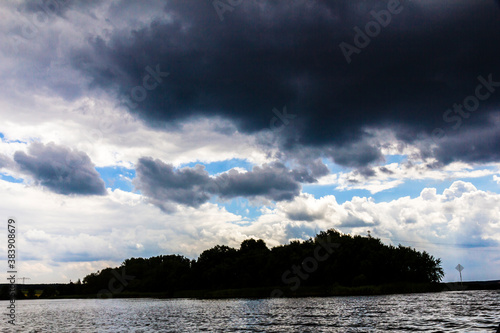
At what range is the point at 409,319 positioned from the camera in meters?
44.0

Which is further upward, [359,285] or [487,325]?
[487,325]

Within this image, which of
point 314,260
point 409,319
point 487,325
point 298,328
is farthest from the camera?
point 314,260

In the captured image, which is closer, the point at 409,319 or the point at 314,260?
the point at 409,319

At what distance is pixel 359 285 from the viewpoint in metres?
139

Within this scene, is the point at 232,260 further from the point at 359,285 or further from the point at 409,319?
the point at 409,319

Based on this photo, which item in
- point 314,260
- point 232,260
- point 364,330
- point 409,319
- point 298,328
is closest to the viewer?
point 364,330

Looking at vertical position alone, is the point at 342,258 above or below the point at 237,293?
above

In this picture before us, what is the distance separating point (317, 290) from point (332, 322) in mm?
97125

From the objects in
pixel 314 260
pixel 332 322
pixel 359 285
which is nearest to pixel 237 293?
pixel 314 260

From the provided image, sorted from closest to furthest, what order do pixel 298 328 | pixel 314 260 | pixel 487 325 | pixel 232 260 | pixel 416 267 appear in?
pixel 487 325 < pixel 298 328 < pixel 416 267 < pixel 314 260 < pixel 232 260

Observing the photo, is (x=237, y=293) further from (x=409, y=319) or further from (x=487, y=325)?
(x=487, y=325)

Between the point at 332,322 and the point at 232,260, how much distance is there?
517ft

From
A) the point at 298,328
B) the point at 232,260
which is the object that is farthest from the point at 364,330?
the point at 232,260

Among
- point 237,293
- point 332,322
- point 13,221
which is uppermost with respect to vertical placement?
point 13,221
